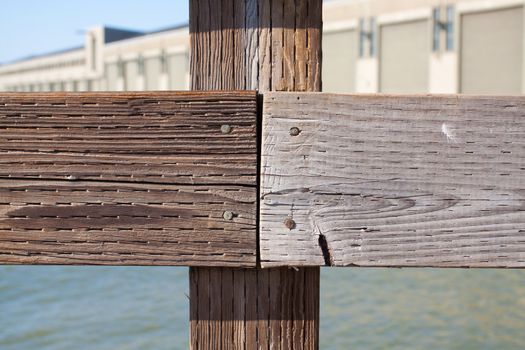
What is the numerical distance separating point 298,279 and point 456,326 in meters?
10.5

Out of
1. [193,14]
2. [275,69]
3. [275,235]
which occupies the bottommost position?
[275,235]

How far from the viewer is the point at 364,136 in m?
1.38

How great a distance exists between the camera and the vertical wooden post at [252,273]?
145 cm

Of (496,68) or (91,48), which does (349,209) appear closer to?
(496,68)

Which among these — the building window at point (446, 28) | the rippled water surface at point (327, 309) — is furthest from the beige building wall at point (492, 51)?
the rippled water surface at point (327, 309)

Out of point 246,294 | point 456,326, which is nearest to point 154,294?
point 456,326

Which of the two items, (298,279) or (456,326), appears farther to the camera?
(456,326)

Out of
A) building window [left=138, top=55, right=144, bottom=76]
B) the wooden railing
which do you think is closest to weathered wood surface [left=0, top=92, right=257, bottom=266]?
the wooden railing

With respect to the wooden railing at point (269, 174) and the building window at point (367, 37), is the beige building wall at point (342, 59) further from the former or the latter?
the wooden railing at point (269, 174)

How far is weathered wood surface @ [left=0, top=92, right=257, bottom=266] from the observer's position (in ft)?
4.61

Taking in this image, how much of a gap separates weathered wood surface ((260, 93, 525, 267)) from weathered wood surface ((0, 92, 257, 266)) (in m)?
0.06

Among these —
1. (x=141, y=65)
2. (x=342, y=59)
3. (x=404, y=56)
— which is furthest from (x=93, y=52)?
(x=404, y=56)

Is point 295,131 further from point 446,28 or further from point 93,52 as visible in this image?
point 93,52

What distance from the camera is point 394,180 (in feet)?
4.53
